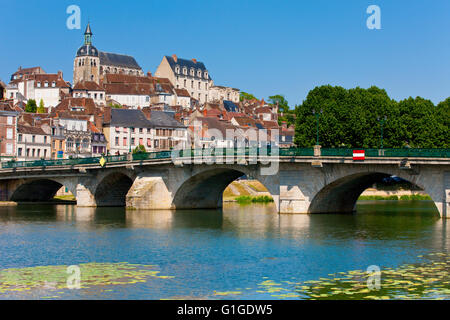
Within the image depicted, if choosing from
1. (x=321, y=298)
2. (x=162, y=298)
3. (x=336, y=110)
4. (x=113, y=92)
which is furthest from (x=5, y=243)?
(x=113, y=92)

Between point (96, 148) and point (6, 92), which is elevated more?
point (6, 92)

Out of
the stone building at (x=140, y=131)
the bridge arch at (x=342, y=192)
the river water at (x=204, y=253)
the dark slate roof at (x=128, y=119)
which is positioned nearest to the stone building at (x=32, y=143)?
the stone building at (x=140, y=131)

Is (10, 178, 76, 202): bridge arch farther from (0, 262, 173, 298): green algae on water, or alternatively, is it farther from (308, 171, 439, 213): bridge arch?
(0, 262, 173, 298): green algae on water

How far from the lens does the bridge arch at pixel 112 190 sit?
75294 millimetres

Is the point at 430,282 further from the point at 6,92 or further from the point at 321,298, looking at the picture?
the point at 6,92

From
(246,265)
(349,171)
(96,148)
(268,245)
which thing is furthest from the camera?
(96,148)

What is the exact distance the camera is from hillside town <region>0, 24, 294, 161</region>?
367ft

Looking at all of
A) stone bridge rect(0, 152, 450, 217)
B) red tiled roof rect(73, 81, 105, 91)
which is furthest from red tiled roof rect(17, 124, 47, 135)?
red tiled roof rect(73, 81, 105, 91)

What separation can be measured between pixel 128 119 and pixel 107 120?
3.82 meters

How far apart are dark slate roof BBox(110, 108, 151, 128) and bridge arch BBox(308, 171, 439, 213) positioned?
70.2m

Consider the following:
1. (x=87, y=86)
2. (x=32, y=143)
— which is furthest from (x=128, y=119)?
(x=87, y=86)

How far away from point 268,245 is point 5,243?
15760 mm

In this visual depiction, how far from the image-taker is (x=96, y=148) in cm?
12269

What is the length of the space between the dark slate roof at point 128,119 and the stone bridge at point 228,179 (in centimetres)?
4137
